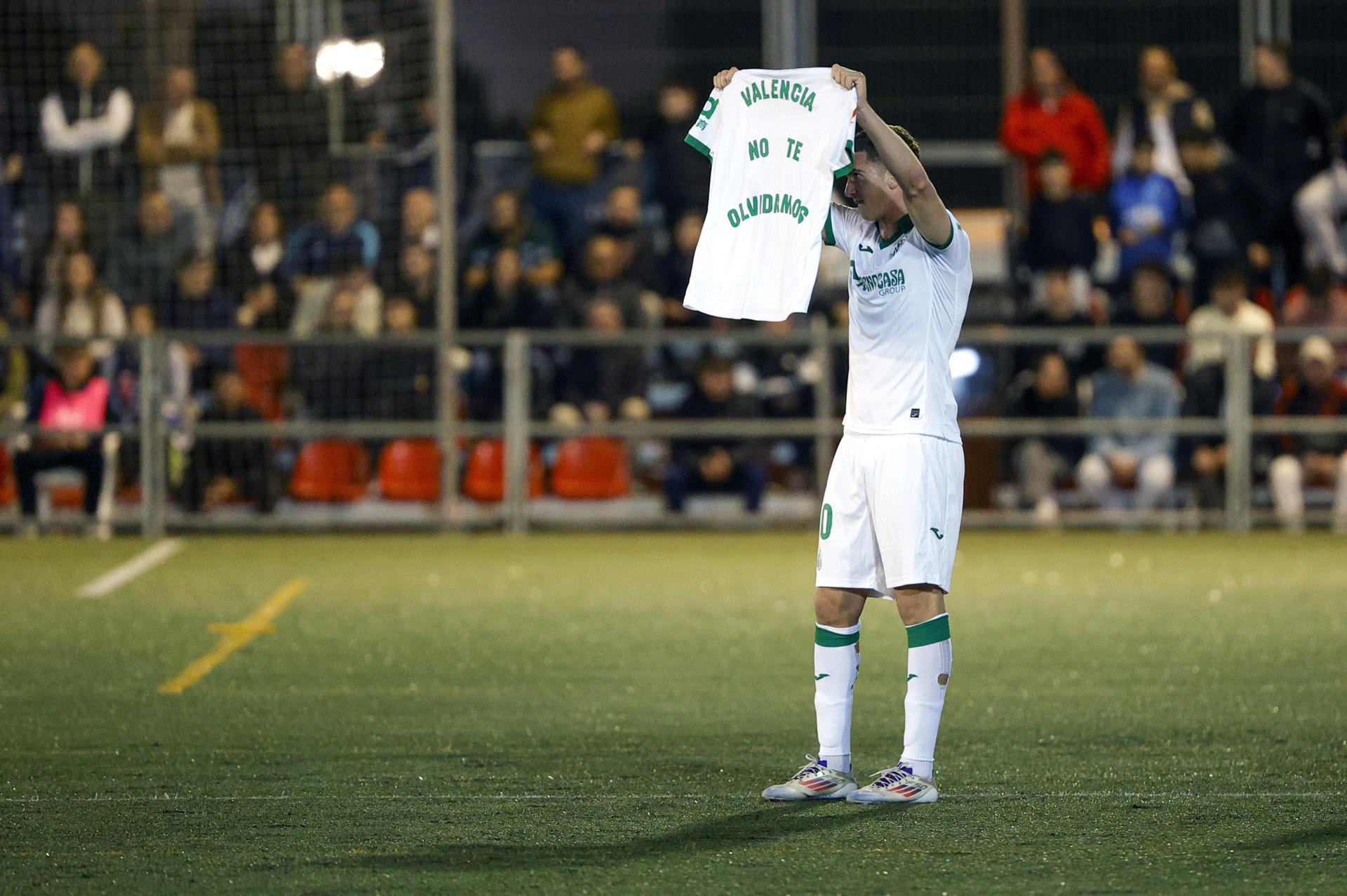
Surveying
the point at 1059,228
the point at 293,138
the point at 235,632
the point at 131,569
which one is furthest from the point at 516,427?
the point at 235,632

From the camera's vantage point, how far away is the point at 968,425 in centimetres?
1370

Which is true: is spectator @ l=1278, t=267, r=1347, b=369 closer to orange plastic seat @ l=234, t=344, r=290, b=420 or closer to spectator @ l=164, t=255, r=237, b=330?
orange plastic seat @ l=234, t=344, r=290, b=420

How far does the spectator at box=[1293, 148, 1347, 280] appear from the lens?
14.5 meters

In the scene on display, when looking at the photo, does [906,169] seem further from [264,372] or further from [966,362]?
[264,372]

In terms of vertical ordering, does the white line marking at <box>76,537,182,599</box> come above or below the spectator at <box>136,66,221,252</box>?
below

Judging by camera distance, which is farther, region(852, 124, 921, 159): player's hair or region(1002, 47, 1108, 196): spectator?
region(1002, 47, 1108, 196): spectator

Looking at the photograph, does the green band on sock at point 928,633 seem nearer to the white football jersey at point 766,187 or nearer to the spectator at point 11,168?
the white football jersey at point 766,187

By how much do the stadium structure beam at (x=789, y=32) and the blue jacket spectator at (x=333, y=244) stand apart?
3209mm

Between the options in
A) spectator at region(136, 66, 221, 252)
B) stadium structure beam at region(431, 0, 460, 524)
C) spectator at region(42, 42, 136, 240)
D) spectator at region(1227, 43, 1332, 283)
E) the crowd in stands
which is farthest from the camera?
spectator at region(42, 42, 136, 240)

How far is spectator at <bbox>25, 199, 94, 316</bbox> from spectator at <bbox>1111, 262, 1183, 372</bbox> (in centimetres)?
762

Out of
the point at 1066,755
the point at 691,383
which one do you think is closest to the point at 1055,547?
the point at 691,383

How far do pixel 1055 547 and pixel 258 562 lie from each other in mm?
5033

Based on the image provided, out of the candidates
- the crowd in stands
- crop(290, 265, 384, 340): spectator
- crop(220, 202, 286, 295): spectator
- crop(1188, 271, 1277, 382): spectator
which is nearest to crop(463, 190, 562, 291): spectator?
the crowd in stands

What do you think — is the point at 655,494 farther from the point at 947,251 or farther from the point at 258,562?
the point at 947,251
